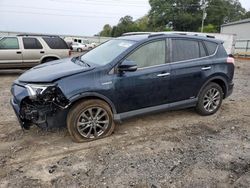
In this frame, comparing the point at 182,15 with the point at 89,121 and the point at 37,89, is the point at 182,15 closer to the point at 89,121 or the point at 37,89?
the point at 89,121

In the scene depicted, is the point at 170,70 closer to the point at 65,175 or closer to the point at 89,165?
the point at 89,165

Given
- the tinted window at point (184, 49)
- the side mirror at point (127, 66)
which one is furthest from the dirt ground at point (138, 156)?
the tinted window at point (184, 49)

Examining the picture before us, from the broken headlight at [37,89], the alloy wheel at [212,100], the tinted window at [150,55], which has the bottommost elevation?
the alloy wheel at [212,100]

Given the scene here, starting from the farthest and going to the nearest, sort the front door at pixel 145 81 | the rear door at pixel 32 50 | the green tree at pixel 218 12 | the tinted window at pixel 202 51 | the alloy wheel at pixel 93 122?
the green tree at pixel 218 12, the rear door at pixel 32 50, the tinted window at pixel 202 51, the front door at pixel 145 81, the alloy wheel at pixel 93 122

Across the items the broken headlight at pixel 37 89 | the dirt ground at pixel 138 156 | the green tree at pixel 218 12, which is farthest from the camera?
the green tree at pixel 218 12

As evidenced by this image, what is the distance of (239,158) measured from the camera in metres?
3.83

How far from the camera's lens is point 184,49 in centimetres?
501

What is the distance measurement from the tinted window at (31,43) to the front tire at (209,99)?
732cm

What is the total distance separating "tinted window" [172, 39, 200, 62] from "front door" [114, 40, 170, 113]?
26 cm

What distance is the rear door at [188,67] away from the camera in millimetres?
4820

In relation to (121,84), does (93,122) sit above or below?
below

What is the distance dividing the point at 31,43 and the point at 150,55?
719 cm

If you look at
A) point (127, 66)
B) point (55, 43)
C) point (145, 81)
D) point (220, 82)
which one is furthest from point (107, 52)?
point (55, 43)

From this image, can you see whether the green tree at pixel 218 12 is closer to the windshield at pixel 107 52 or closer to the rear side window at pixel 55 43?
the rear side window at pixel 55 43
